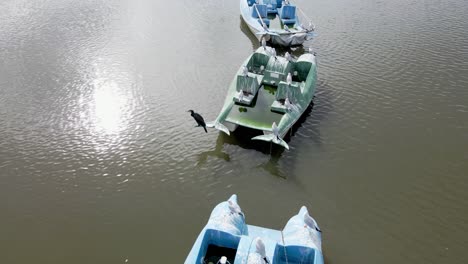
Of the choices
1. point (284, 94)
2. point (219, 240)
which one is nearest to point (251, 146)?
point (284, 94)

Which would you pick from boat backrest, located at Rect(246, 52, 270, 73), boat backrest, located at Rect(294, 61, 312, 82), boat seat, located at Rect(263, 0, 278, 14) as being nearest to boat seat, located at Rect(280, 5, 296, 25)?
boat seat, located at Rect(263, 0, 278, 14)

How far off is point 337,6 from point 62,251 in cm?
2511

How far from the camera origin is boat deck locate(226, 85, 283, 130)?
52.2 feet

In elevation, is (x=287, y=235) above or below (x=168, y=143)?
below

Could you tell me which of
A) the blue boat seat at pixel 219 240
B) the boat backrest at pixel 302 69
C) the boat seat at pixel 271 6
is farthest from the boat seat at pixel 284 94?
the boat seat at pixel 271 6

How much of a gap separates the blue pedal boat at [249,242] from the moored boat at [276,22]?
1490 centimetres

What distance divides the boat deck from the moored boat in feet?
22.0

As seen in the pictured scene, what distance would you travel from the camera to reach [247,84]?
17.6 metres

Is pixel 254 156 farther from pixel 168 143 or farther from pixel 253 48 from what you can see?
pixel 253 48

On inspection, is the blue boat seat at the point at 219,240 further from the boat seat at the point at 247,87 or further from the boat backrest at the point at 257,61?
the boat backrest at the point at 257,61

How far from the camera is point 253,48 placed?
79.5 feet

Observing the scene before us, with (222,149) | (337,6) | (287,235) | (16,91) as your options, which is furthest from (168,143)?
(337,6)

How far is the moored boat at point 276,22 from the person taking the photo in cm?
2388

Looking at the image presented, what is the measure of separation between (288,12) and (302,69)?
9.03 metres
